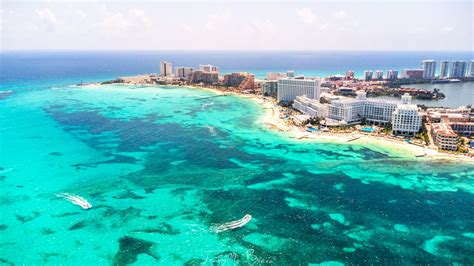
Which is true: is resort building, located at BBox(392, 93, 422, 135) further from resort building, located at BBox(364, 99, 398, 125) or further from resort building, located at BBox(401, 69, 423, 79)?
resort building, located at BBox(401, 69, 423, 79)

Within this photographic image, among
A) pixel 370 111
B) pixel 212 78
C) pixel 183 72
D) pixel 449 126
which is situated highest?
pixel 183 72

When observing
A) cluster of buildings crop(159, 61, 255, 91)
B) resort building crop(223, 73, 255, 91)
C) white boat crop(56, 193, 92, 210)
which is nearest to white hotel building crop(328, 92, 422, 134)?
resort building crop(223, 73, 255, 91)

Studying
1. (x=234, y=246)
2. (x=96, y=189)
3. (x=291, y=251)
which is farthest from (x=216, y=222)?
(x=96, y=189)

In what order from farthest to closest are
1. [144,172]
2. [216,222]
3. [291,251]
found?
[144,172] < [216,222] < [291,251]

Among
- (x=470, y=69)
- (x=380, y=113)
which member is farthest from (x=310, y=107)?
(x=470, y=69)

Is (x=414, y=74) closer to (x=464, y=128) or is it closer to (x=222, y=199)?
(x=464, y=128)

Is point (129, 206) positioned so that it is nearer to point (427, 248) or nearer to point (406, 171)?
point (427, 248)

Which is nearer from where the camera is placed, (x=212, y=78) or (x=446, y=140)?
(x=446, y=140)

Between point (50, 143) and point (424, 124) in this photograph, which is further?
point (424, 124)
